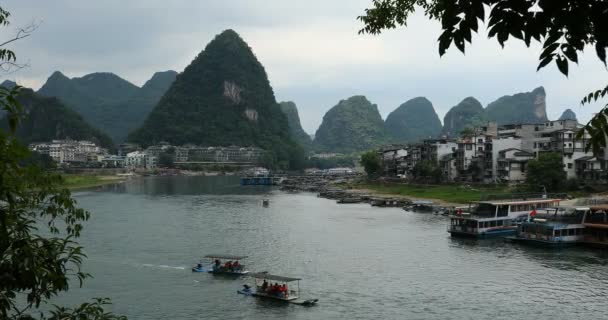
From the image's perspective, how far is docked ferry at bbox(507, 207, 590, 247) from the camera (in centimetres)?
3828

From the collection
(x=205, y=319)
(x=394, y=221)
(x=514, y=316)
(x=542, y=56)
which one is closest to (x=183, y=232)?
(x=394, y=221)

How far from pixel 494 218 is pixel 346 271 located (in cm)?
1847

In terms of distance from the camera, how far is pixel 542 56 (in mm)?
4262

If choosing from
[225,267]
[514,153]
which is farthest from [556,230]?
[514,153]

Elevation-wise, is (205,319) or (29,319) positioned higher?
(29,319)

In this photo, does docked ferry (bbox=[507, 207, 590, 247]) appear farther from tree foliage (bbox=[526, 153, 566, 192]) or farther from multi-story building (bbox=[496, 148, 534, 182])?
multi-story building (bbox=[496, 148, 534, 182])

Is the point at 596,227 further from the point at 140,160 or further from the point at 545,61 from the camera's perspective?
the point at 140,160

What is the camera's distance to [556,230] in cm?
3838

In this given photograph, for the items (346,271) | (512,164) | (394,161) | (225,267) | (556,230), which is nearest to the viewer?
(225,267)

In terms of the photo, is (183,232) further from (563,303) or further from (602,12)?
(602,12)

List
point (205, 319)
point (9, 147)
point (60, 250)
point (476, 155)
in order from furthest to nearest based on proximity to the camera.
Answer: point (476, 155), point (205, 319), point (60, 250), point (9, 147)

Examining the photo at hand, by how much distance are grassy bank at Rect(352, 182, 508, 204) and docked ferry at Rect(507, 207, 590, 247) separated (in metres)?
21.7

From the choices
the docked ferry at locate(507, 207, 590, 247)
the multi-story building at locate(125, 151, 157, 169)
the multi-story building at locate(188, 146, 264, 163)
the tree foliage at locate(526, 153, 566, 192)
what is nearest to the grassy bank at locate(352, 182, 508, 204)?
the tree foliage at locate(526, 153, 566, 192)

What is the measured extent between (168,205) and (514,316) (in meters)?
56.1
